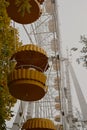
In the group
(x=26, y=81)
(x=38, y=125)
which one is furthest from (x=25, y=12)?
(x=38, y=125)

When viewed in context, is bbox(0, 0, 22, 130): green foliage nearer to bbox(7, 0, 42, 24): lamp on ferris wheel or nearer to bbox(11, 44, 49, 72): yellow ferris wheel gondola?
bbox(7, 0, 42, 24): lamp on ferris wheel

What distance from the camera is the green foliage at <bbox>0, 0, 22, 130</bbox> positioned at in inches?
305

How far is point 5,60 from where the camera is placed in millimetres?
7973

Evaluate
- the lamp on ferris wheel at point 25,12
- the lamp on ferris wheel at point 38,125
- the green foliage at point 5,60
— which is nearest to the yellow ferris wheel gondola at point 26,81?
the green foliage at point 5,60

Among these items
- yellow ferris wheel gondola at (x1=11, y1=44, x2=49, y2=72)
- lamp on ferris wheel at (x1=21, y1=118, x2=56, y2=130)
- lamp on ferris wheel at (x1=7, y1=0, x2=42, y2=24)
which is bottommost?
lamp on ferris wheel at (x1=21, y1=118, x2=56, y2=130)

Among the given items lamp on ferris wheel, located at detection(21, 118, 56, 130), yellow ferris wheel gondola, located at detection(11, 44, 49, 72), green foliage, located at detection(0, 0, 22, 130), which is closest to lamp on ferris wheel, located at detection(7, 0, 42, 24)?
green foliage, located at detection(0, 0, 22, 130)

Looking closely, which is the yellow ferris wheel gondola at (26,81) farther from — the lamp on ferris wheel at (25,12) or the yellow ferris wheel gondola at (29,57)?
the lamp on ferris wheel at (25,12)

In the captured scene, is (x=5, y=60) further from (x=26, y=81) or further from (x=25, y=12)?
(x=26, y=81)

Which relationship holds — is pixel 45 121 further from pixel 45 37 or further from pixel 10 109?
pixel 45 37

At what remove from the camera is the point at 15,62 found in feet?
26.0

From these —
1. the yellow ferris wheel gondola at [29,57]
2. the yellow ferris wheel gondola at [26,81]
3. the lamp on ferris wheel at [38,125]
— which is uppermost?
the yellow ferris wheel gondola at [29,57]

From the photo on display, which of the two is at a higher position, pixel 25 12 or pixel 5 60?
pixel 25 12

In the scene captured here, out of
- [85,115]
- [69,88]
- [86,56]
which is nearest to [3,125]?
[86,56]

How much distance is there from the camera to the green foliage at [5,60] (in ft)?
25.4
